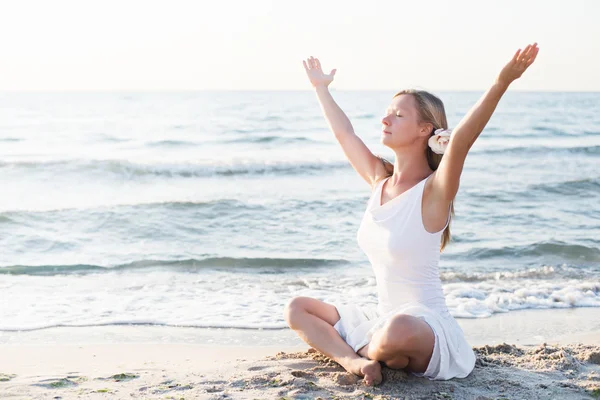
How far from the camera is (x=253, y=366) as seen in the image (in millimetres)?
4348

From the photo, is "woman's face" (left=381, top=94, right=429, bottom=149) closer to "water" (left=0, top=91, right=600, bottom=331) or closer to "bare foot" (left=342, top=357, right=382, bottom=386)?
"bare foot" (left=342, top=357, right=382, bottom=386)

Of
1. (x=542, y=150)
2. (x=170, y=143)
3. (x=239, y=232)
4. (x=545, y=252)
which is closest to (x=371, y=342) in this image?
(x=545, y=252)

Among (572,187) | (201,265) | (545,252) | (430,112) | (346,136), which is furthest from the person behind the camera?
(572,187)

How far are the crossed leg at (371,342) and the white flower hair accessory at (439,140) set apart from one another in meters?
0.91

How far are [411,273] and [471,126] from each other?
3.12 feet

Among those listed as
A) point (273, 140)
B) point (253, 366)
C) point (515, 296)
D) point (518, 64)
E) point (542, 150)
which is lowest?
point (515, 296)

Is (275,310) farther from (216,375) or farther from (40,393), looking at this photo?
(40,393)

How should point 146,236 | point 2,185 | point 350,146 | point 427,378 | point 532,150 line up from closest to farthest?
point 427,378
point 350,146
point 146,236
point 2,185
point 532,150

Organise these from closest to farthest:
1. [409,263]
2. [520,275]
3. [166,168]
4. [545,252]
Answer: [409,263], [520,275], [545,252], [166,168]

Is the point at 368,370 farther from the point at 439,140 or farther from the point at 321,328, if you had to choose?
the point at 439,140

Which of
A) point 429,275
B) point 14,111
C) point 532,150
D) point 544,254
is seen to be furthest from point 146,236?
point 14,111

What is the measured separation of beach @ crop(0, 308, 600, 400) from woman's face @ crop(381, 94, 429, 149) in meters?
1.31

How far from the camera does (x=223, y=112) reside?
120 feet

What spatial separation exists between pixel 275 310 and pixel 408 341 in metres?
2.82
